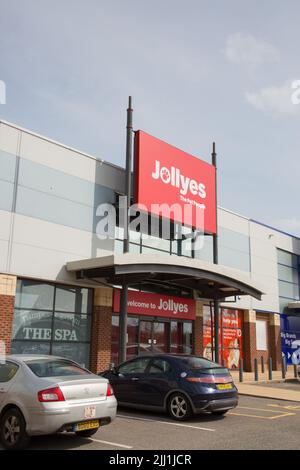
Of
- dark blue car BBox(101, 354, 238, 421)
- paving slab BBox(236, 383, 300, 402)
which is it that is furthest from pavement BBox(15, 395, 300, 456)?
paving slab BBox(236, 383, 300, 402)

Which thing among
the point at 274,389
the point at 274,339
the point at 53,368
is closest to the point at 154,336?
the point at 274,389

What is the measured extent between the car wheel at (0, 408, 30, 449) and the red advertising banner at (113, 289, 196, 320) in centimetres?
1172

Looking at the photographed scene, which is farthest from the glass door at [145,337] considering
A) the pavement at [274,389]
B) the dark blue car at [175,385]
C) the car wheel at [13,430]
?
the car wheel at [13,430]

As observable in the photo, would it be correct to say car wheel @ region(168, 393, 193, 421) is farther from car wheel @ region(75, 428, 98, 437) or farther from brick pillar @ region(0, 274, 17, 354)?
brick pillar @ region(0, 274, 17, 354)

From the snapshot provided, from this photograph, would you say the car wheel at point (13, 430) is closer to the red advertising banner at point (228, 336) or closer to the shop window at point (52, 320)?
the shop window at point (52, 320)

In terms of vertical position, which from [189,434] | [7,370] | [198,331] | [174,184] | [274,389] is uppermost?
[174,184]

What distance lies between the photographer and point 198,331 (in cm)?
2320

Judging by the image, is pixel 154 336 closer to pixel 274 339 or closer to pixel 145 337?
pixel 145 337

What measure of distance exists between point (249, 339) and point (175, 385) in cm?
1700

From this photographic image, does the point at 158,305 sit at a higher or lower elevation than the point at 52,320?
higher

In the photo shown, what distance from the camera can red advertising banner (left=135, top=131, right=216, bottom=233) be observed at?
64.3ft

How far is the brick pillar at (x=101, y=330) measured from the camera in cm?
1839

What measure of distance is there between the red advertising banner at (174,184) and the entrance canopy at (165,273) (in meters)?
2.82
